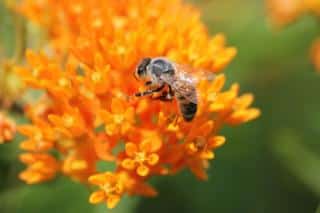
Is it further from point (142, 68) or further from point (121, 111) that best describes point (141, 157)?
point (142, 68)

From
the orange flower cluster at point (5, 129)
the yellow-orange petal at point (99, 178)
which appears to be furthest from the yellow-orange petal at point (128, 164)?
the orange flower cluster at point (5, 129)

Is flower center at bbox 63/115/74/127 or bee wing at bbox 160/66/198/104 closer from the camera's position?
bee wing at bbox 160/66/198/104

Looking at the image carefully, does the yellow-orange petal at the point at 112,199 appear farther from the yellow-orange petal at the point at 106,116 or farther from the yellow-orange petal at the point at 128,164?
the yellow-orange petal at the point at 106,116

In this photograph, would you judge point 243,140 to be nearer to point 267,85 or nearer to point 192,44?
point 267,85

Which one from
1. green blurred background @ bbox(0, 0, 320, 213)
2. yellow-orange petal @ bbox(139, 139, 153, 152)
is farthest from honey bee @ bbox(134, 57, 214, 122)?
green blurred background @ bbox(0, 0, 320, 213)

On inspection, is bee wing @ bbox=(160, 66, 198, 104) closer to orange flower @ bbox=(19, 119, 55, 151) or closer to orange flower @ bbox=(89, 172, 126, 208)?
orange flower @ bbox=(89, 172, 126, 208)
